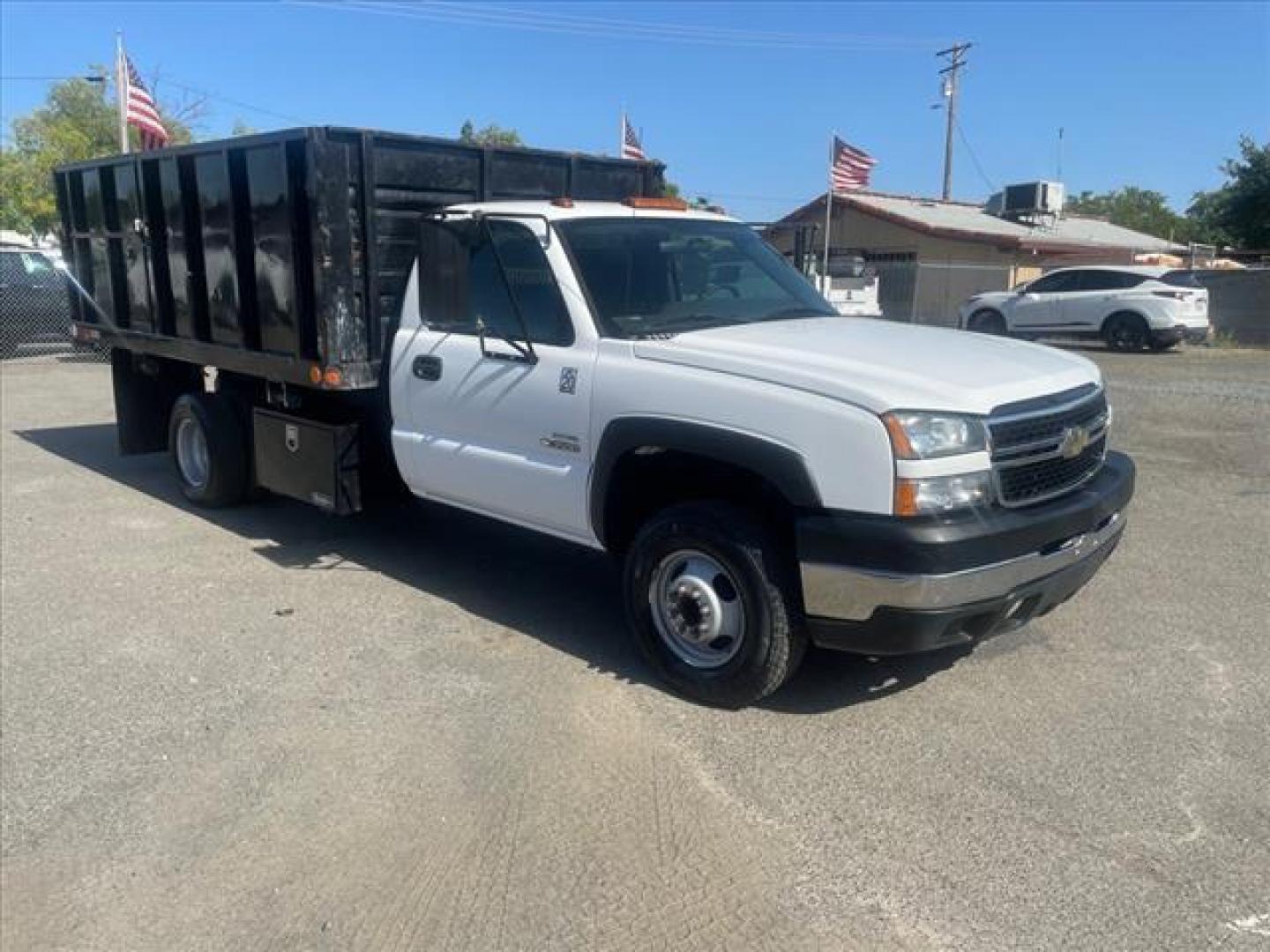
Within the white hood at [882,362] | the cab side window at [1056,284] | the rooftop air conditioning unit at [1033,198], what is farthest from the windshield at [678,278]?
the rooftop air conditioning unit at [1033,198]

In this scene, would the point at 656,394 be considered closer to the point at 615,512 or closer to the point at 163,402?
the point at 615,512

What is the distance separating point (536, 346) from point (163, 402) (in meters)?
4.98

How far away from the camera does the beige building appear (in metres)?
26.7

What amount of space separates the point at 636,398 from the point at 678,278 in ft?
3.31

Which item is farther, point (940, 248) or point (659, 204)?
point (940, 248)

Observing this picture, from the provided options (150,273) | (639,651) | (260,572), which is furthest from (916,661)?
(150,273)

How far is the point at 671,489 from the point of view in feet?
15.2

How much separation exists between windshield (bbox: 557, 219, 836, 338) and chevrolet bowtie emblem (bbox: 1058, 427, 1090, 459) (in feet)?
4.84

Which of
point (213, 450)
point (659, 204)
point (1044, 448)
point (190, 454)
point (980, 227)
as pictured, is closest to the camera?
point (1044, 448)

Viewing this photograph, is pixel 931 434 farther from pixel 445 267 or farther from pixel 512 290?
pixel 445 267

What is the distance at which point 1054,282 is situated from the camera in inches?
819

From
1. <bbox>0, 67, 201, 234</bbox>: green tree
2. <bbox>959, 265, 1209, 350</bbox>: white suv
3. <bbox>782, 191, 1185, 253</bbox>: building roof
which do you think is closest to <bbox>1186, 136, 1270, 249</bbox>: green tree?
<bbox>782, 191, 1185, 253</bbox>: building roof

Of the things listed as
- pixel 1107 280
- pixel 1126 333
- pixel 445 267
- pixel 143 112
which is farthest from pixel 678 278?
pixel 1107 280

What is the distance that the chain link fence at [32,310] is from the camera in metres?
17.5
